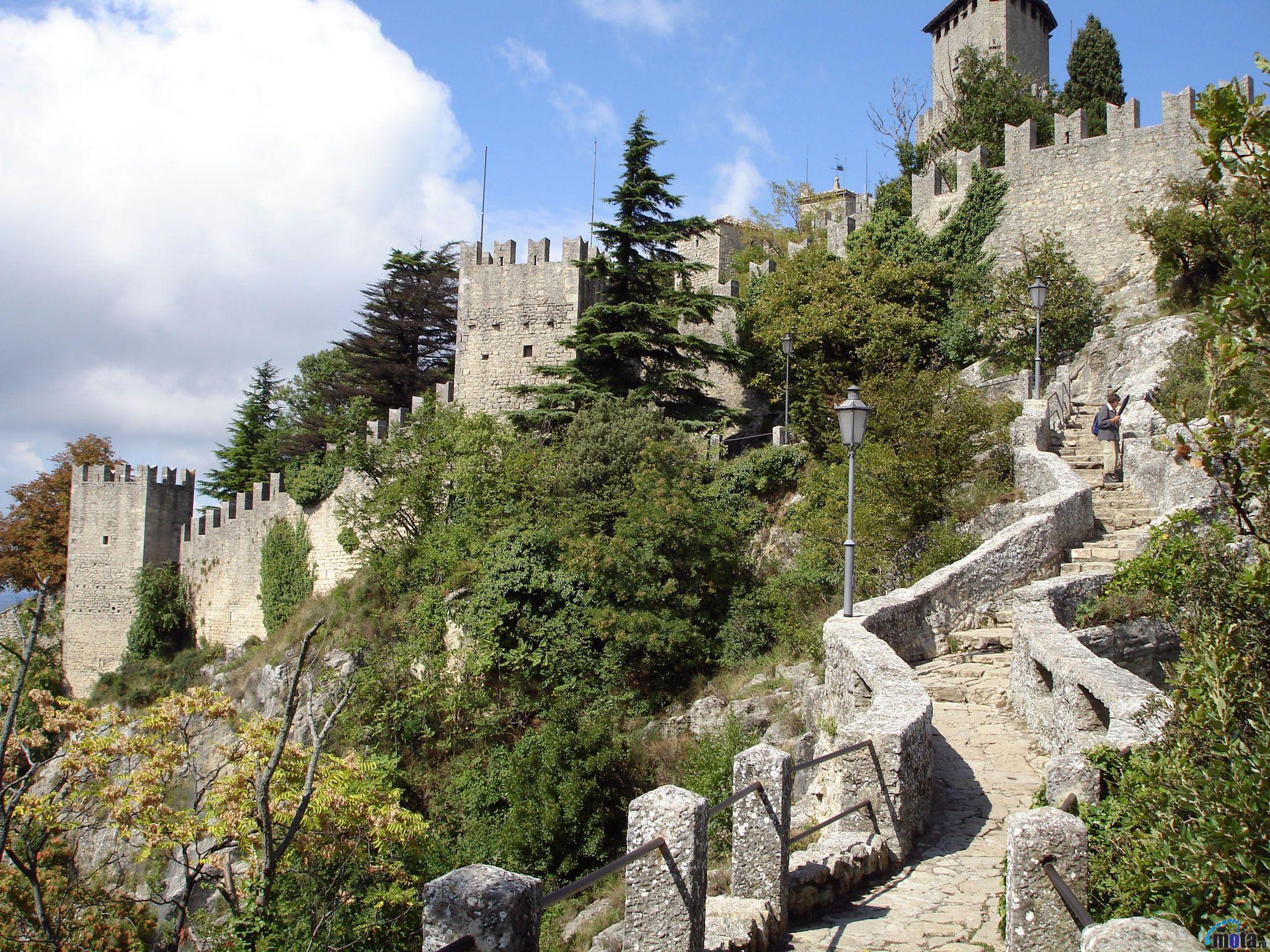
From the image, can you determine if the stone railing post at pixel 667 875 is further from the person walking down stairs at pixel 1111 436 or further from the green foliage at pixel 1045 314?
the green foliage at pixel 1045 314

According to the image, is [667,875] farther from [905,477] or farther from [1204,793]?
[905,477]

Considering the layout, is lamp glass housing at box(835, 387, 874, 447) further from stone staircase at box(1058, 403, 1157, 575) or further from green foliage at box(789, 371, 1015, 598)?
green foliage at box(789, 371, 1015, 598)

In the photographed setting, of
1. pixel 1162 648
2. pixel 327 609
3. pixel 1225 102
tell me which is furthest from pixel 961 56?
pixel 1225 102

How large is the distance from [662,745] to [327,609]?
1293 cm

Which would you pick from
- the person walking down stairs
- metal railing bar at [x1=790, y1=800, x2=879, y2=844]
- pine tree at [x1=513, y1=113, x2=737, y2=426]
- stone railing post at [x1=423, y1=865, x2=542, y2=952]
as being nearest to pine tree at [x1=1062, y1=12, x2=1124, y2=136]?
pine tree at [x1=513, y1=113, x2=737, y2=426]

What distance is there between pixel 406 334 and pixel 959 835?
2968cm

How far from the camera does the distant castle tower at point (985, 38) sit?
40.1 meters

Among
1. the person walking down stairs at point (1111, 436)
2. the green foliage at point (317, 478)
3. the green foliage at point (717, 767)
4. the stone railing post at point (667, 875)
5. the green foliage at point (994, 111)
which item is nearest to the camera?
the stone railing post at point (667, 875)

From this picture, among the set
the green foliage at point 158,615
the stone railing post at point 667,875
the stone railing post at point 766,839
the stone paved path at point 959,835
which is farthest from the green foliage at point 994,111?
the green foliage at point 158,615

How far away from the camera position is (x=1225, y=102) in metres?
4.70

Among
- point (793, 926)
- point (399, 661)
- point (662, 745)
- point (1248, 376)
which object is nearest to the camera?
point (793, 926)

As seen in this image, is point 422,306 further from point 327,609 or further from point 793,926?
point 793,926

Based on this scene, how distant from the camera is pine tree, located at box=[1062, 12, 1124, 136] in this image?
33.9 meters

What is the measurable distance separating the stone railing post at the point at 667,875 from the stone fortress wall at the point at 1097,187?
2074cm
